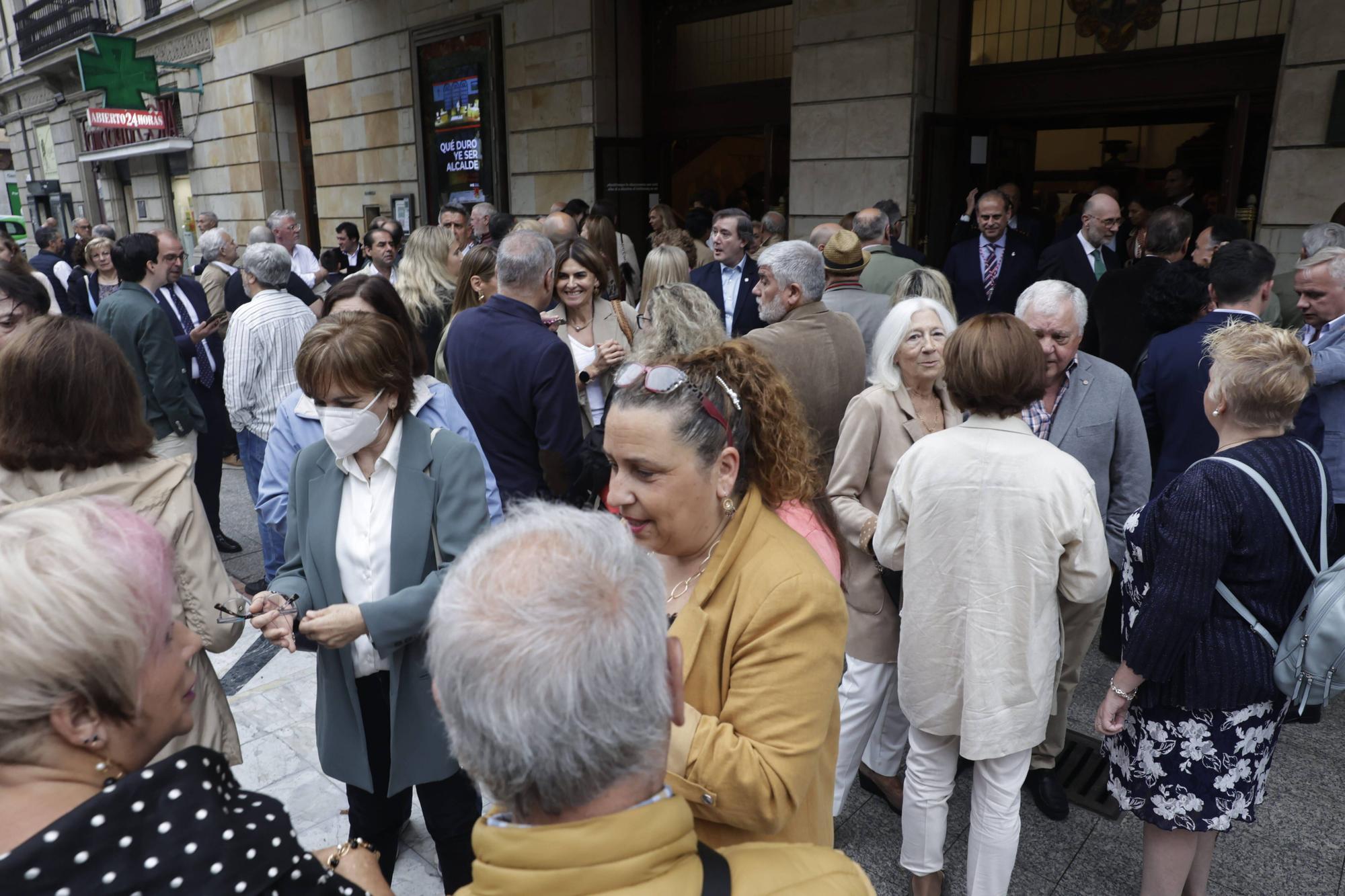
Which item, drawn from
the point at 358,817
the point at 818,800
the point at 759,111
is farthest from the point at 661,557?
the point at 759,111

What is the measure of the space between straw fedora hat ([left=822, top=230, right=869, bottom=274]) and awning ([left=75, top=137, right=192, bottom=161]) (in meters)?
18.5

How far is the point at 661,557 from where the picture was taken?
1916 millimetres

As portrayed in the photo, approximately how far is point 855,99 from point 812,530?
7.26 metres

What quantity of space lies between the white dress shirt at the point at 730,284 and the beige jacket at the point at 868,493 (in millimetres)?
3357

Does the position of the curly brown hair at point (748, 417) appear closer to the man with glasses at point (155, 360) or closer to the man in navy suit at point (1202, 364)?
the man in navy suit at point (1202, 364)

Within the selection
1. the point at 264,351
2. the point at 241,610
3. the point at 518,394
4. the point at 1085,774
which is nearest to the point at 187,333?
the point at 264,351

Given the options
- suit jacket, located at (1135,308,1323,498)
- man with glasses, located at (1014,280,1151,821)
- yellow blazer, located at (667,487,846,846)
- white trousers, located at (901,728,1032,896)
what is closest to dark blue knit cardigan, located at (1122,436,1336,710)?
white trousers, located at (901,728,1032,896)

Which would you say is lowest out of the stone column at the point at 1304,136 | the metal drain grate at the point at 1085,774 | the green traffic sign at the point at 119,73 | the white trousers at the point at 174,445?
the metal drain grate at the point at 1085,774

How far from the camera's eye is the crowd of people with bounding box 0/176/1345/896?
1.12 metres

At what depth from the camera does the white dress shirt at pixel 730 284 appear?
256 inches

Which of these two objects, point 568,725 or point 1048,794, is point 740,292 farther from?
point 568,725

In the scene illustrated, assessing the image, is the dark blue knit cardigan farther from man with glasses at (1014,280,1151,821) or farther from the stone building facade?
the stone building facade

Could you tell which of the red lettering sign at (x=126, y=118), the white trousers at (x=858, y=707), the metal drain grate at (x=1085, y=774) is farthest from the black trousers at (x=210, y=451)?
the red lettering sign at (x=126, y=118)

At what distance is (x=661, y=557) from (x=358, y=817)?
1338mm
